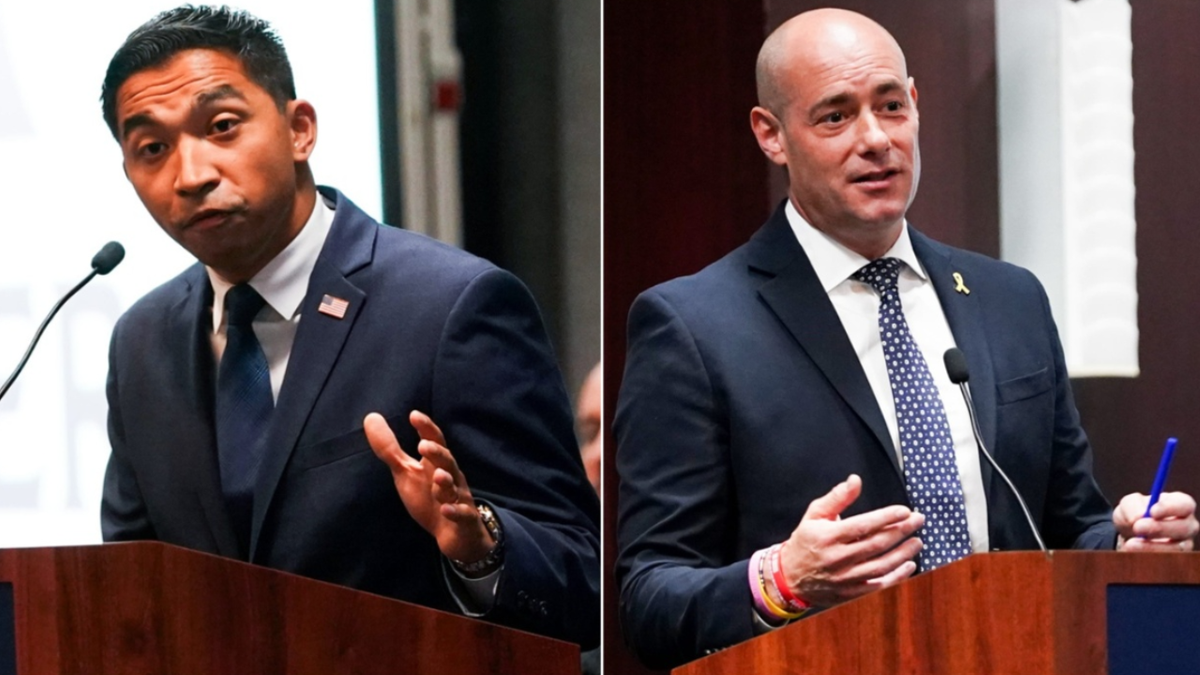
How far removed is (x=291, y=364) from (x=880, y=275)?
3.71ft

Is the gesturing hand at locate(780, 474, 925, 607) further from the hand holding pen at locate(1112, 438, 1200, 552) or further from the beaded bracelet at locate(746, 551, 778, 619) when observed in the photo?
the hand holding pen at locate(1112, 438, 1200, 552)

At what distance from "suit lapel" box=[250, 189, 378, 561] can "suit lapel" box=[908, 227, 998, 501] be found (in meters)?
1.09

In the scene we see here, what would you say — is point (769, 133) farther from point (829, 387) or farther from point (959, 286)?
point (829, 387)

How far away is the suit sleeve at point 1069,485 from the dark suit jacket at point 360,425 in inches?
34.8

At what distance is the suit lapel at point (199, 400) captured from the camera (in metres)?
3.12

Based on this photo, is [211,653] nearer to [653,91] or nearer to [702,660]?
[702,660]

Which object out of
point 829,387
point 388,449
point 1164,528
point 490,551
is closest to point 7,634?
point 388,449

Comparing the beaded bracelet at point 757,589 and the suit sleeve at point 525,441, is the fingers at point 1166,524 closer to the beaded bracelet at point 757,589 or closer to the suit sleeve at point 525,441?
the beaded bracelet at point 757,589

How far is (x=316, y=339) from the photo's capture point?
10.4 feet

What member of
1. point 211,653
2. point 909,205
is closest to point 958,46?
point 909,205

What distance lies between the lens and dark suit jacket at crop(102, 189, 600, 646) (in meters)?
3.04

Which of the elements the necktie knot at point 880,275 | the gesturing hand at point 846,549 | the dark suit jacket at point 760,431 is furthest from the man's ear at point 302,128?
the gesturing hand at point 846,549

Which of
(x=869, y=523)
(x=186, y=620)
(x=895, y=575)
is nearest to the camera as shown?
(x=186, y=620)

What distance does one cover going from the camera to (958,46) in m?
3.45
